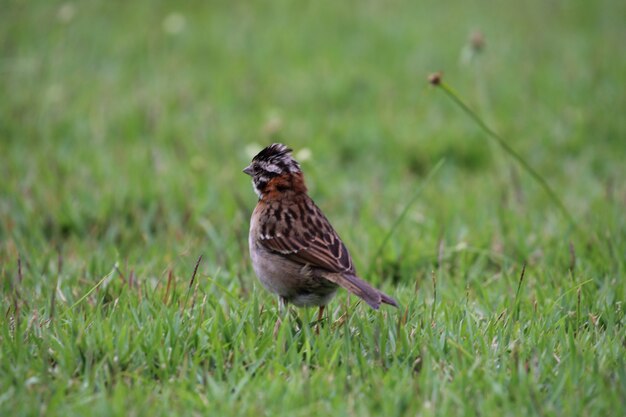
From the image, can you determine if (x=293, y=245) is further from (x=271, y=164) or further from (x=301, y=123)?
(x=301, y=123)

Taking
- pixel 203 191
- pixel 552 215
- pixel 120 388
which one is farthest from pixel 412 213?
pixel 120 388

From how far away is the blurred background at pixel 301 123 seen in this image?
267 inches

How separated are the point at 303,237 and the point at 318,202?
2697 millimetres

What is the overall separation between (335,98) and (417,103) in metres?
1.05

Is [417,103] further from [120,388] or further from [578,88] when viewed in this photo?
[120,388]

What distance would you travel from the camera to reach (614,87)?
1062cm

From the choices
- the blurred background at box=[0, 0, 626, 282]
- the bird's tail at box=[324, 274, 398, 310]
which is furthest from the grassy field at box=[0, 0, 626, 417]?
the bird's tail at box=[324, 274, 398, 310]

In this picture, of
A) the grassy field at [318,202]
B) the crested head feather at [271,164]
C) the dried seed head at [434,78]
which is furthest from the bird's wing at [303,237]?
the dried seed head at [434,78]

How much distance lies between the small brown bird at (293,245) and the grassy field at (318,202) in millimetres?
206

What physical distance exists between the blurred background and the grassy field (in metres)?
0.03

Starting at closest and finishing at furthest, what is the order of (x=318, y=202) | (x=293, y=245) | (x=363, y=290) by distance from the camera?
(x=363, y=290)
(x=293, y=245)
(x=318, y=202)

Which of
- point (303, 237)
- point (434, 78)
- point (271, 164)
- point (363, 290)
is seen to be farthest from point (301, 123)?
point (363, 290)

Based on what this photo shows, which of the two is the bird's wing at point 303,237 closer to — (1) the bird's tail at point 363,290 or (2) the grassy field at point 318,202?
(1) the bird's tail at point 363,290

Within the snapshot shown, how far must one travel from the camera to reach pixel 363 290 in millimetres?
4477
